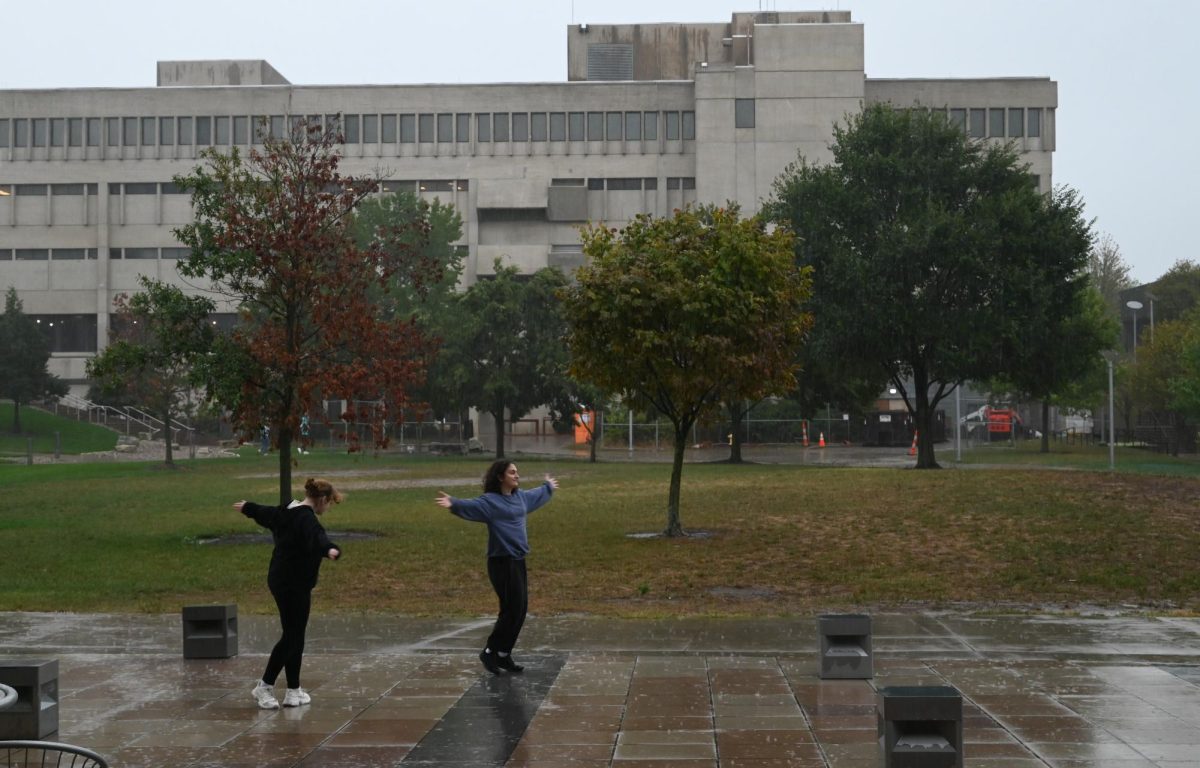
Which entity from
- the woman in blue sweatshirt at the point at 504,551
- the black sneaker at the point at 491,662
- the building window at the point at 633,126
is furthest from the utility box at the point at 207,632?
the building window at the point at 633,126

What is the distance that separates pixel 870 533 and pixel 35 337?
64.2 meters

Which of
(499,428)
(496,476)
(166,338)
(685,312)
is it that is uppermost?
(685,312)

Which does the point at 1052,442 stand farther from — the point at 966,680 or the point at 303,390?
the point at 966,680

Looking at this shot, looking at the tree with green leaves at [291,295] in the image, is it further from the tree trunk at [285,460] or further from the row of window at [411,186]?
the row of window at [411,186]

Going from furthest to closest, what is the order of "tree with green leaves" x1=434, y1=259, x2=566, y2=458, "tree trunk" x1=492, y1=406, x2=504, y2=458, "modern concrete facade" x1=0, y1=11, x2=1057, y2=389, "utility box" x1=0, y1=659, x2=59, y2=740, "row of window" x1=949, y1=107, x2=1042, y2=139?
"modern concrete facade" x1=0, y1=11, x2=1057, y2=389 → "row of window" x1=949, y1=107, x2=1042, y2=139 → "tree trunk" x1=492, y1=406, x2=504, y2=458 → "tree with green leaves" x1=434, y1=259, x2=566, y2=458 → "utility box" x1=0, y1=659, x2=59, y2=740

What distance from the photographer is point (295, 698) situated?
10.0 meters

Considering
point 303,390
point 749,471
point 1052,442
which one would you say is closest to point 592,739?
point 303,390

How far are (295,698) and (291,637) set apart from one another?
1.43 feet

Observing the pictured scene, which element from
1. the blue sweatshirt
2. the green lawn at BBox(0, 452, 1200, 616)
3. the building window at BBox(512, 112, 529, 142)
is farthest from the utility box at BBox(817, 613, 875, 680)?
the building window at BBox(512, 112, 529, 142)

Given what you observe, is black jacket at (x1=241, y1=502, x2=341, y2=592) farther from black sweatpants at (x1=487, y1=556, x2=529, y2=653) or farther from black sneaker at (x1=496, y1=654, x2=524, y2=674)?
black sneaker at (x1=496, y1=654, x2=524, y2=674)

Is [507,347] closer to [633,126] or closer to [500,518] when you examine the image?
[633,126]

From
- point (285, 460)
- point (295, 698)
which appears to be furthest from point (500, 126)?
point (295, 698)

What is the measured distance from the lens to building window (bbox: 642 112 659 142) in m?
92.6

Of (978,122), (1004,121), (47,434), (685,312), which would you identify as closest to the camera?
(685,312)
